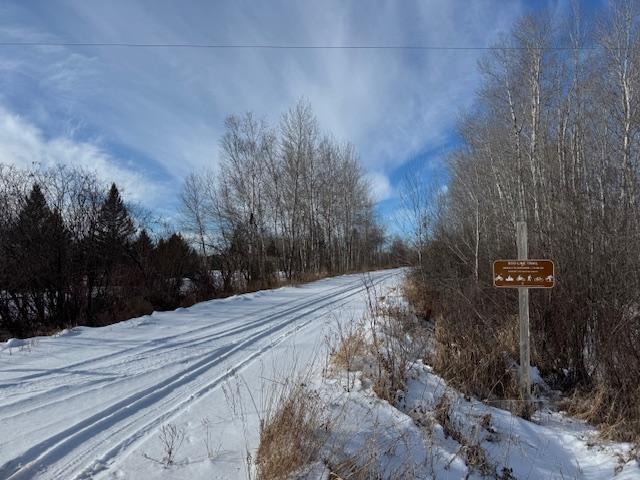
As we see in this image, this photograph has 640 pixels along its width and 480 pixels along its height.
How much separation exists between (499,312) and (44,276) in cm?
1104

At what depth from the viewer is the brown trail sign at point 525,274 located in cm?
534

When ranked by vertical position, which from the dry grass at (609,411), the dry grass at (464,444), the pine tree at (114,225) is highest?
the pine tree at (114,225)

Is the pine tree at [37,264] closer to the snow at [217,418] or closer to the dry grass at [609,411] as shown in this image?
the snow at [217,418]

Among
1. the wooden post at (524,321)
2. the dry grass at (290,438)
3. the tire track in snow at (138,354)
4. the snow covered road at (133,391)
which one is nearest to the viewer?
the dry grass at (290,438)

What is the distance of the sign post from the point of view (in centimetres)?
535

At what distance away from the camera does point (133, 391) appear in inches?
172

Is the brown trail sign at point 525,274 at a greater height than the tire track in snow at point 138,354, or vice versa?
the brown trail sign at point 525,274

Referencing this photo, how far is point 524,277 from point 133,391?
5245mm

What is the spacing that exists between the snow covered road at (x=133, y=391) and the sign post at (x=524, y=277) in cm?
310

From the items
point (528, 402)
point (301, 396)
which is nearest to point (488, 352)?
point (528, 402)

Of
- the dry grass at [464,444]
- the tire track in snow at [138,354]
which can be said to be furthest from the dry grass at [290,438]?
the tire track in snow at [138,354]

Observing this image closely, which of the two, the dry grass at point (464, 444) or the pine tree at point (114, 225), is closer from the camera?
the dry grass at point (464, 444)

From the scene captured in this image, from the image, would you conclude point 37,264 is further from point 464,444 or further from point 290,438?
point 464,444

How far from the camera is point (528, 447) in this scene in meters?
4.43
